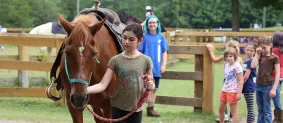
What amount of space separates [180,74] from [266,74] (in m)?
2.31

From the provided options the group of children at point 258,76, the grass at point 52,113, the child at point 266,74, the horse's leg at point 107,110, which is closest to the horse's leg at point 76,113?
the horse's leg at point 107,110

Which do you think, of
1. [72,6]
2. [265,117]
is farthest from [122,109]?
[72,6]

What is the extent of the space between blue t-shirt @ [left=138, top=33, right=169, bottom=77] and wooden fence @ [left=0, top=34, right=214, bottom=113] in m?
0.70

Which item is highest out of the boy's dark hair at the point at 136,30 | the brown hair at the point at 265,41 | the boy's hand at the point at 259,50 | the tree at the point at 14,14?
the tree at the point at 14,14

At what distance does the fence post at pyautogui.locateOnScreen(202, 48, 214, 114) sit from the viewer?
325 inches

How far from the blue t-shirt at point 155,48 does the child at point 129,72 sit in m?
3.45

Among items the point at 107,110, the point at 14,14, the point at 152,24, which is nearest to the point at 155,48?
the point at 152,24

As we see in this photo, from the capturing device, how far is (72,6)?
67875mm

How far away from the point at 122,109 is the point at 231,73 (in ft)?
8.34

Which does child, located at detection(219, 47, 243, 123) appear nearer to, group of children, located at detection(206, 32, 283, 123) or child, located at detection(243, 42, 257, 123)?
group of children, located at detection(206, 32, 283, 123)

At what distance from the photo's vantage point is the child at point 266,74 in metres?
6.40

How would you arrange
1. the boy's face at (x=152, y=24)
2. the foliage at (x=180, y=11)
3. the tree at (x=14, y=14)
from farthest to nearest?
the foliage at (x=180, y=11) < the tree at (x=14, y=14) < the boy's face at (x=152, y=24)

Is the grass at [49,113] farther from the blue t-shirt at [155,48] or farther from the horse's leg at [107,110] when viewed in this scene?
the horse's leg at [107,110]

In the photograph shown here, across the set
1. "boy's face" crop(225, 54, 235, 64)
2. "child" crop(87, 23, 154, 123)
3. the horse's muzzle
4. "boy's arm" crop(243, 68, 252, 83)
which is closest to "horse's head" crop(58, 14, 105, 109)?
the horse's muzzle
